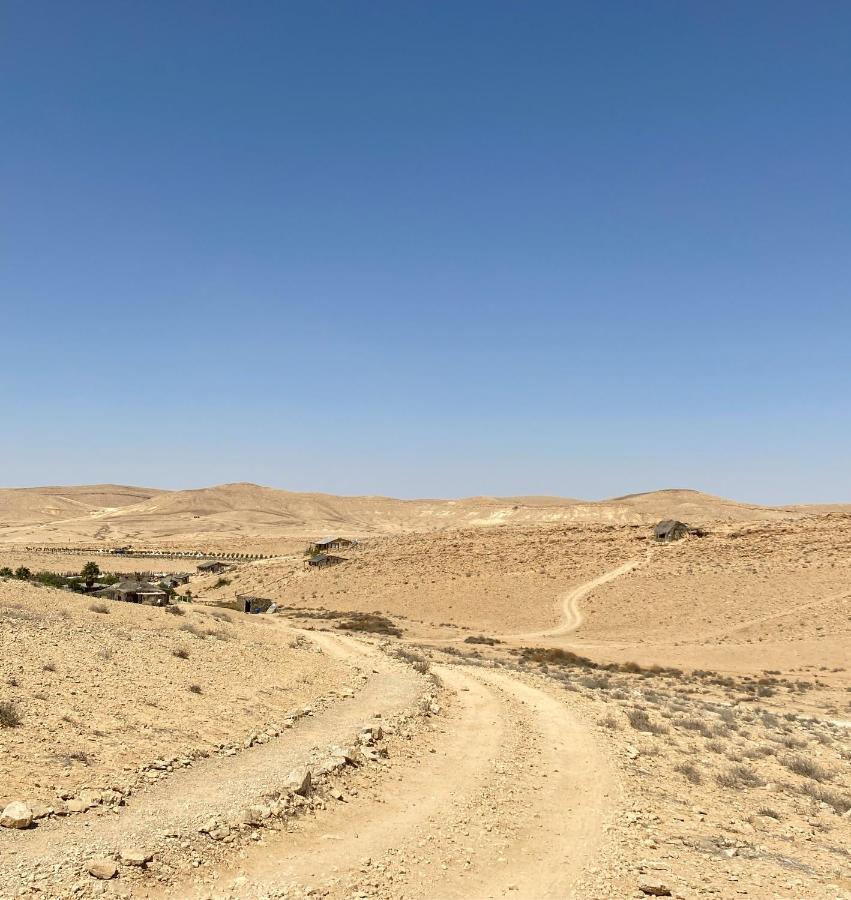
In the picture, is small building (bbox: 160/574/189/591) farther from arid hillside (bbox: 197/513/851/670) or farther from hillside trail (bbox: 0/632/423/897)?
hillside trail (bbox: 0/632/423/897)

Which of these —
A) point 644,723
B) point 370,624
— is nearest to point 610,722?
point 644,723

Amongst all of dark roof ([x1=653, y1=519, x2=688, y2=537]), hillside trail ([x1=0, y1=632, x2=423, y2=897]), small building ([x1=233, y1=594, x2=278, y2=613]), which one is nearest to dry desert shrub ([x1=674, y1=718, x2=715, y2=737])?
hillside trail ([x1=0, y1=632, x2=423, y2=897])

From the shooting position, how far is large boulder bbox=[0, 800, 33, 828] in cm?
877

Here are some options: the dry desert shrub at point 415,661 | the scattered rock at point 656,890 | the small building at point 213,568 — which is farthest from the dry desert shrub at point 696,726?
the small building at point 213,568

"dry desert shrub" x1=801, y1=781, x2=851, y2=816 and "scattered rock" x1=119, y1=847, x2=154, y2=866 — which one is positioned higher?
"scattered rock" x1=119, y1=847, x2=154, y2=866

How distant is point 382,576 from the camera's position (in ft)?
227

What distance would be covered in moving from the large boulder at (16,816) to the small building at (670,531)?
2671 inches

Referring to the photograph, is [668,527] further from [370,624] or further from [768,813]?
[768,813]

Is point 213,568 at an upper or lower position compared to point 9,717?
lower

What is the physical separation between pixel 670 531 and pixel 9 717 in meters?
67.2

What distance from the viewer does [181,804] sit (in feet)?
33.4

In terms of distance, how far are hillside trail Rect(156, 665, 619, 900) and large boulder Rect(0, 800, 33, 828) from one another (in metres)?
2.42

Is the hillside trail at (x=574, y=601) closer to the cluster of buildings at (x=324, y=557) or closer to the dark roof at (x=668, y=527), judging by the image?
the dark roof at (x=668, y=527)

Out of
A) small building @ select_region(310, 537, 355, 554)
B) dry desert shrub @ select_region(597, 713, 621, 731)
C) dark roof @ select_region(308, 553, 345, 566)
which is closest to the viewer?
dry desert shrub @ select_region(597, 713, 621, 731)
